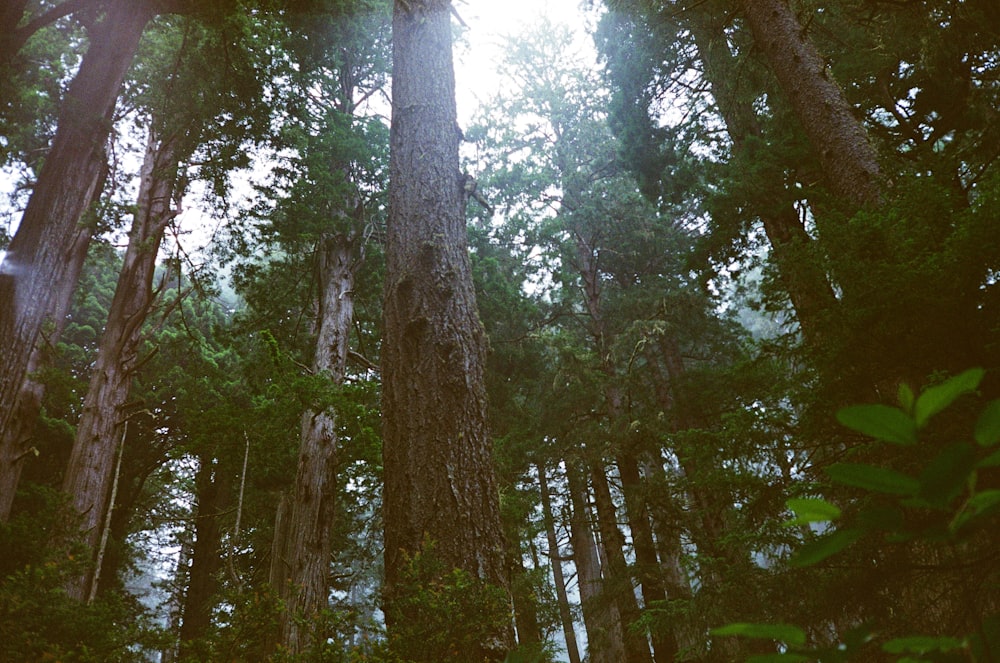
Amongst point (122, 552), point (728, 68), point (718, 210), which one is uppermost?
point (728, 68)

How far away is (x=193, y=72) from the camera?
25.5 ft

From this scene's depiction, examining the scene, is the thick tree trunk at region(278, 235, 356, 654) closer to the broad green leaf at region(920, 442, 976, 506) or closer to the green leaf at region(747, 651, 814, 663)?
the green leaf at region(747, 651, 814, 663)

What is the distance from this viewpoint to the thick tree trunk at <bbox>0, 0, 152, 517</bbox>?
4367 mm

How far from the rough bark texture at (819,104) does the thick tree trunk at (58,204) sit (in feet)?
20.9

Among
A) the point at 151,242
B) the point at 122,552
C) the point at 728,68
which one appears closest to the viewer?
the point at 728,68

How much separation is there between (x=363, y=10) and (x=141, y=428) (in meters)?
11.4

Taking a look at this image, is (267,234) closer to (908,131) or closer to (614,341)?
(614,341)

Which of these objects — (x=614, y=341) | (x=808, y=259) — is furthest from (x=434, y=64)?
(x=614, y=341)

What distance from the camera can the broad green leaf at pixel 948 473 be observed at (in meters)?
0.50

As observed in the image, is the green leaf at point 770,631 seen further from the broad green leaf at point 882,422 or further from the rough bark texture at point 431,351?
the rough bark texture at point 431,351

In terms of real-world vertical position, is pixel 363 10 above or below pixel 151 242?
above

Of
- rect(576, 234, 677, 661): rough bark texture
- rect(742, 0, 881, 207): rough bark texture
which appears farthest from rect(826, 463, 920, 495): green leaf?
rect(576, 234, 677, 661): rough bark texture

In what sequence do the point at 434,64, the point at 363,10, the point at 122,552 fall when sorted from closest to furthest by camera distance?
the point at 434,64, the point at 363,10, the point at 122,552

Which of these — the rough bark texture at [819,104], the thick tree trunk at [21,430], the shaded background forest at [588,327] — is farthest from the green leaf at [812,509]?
the thick tree trunk at [21,430]
